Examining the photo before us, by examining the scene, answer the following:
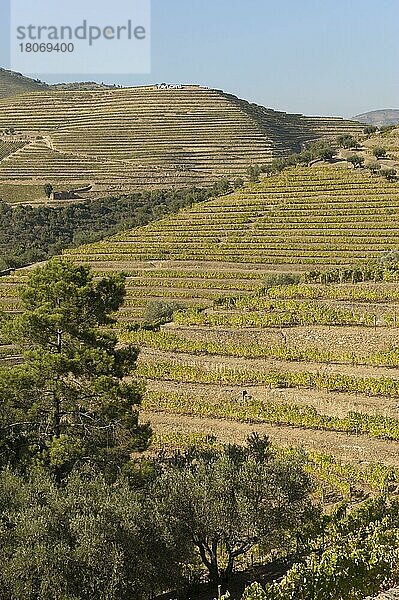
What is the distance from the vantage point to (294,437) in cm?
2145

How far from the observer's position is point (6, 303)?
42750 mm

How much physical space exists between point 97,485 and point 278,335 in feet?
56.4

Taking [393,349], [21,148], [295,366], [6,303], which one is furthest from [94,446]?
[21,148]

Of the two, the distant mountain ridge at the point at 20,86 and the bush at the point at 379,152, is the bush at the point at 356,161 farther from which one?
the distant mountain ridge at the point at 20,86

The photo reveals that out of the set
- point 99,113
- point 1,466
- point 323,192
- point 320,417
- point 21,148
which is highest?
point 99,113

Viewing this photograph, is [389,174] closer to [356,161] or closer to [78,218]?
[356,161]

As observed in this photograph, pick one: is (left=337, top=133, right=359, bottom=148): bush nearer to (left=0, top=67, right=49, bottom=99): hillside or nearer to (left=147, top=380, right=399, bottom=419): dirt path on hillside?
(left=147, top=380, right=399, bottom=419): dirt path on hillside

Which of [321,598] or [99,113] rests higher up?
[99,113]

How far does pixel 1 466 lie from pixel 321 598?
7.50 meters

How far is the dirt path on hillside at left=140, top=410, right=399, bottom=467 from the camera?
2000 centimetres

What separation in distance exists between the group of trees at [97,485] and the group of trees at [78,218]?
42.9 metres

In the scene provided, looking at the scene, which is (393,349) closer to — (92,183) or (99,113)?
(92,183)

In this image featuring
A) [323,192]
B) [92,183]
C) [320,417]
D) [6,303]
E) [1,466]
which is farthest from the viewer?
[92,183]

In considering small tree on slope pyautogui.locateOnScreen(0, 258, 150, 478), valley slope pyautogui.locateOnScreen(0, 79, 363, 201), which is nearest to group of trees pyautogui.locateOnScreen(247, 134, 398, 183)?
valley slope pyautogui.locateOnScreen(0, 79, 363, 201)
